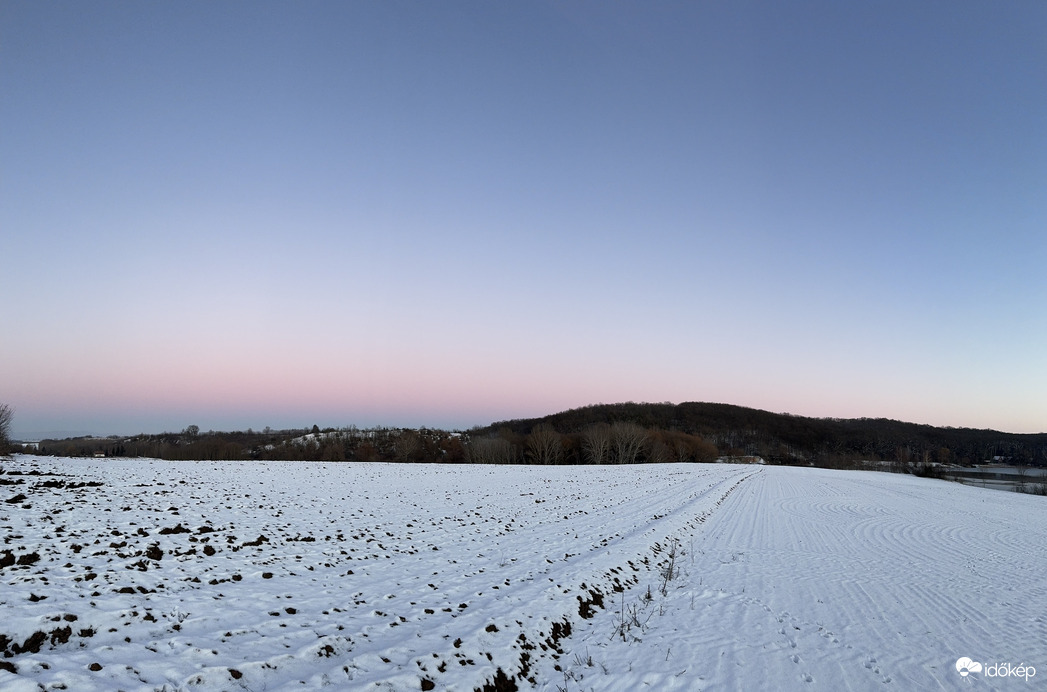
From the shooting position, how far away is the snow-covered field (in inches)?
272

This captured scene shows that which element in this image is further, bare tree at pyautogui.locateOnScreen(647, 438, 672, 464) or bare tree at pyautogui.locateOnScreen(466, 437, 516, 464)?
bare tree at pyautogui.locateOnScreen(647, 438, 672, 464)

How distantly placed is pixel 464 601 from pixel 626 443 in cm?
10444

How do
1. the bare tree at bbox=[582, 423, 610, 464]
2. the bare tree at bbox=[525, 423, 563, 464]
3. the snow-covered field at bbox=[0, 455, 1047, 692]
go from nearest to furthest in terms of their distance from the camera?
the snow-covered field at bbox=[0, 455, 1047, 692]
the bare tree at bbox=[525, 423, 563, 464]
the bare tree at bbox=[582, 423, 610, 464]

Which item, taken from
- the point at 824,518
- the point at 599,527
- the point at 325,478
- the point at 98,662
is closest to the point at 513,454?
the point at 325,478

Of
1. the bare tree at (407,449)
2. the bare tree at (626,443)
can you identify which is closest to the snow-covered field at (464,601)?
the bare tree at (407,449)

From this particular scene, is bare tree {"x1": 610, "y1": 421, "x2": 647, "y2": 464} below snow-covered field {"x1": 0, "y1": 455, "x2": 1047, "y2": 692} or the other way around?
below

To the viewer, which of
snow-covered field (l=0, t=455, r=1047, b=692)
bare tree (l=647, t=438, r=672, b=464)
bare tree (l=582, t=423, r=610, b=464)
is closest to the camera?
snow-covered field (l=0, t=455, r=1047, b=692)

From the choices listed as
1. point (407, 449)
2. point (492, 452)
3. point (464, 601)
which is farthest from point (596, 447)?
point (464, 601)

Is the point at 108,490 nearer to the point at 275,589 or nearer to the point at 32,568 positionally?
the point at 32,568

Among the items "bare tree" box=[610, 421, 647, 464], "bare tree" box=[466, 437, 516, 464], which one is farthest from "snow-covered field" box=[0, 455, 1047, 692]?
"bare tree" box=[610, 421, 647, 464]

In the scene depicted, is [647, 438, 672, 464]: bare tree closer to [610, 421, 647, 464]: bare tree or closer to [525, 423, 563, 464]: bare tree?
[610, 421, 647, 464]: bare tree

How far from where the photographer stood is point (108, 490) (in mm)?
19312

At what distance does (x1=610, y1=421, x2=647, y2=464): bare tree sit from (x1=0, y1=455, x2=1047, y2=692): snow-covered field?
281ft

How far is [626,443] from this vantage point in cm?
10962
